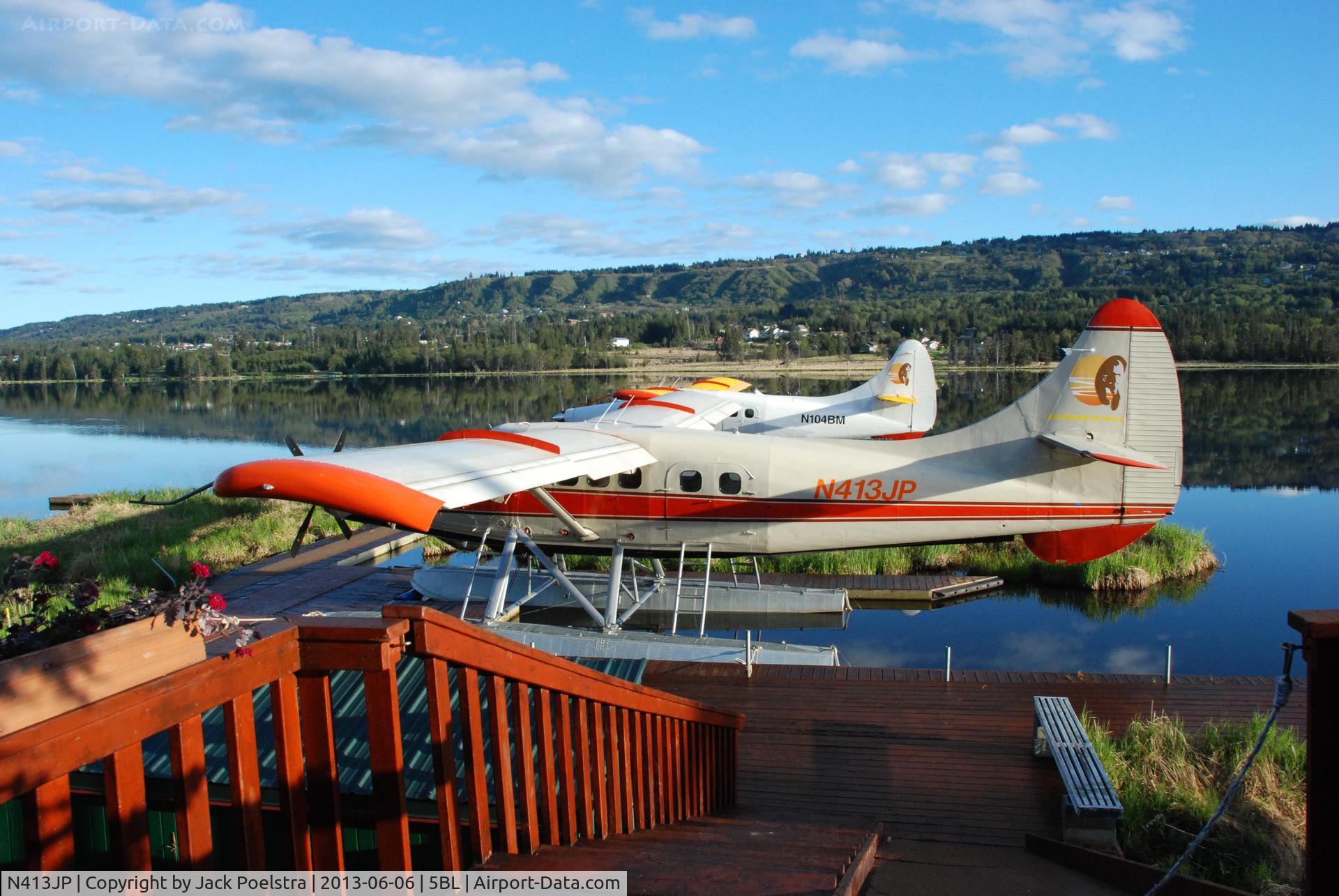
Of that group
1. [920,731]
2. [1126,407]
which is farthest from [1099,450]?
[920,731]

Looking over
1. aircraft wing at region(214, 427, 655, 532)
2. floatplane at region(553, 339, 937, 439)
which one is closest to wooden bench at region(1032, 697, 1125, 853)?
aircraft wing at region(214, 427, 655, 532)

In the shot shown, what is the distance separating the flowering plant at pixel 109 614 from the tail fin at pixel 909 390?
68.5 ft

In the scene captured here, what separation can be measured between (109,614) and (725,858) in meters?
2.10

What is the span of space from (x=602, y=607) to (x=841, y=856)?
336 inches

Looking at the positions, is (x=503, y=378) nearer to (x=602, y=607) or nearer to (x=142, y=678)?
(x=602, y=607)

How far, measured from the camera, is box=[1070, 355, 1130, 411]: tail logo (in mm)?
8969

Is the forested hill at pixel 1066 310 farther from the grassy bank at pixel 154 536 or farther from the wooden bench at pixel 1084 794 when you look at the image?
the wooden bench at pixel 1084 794

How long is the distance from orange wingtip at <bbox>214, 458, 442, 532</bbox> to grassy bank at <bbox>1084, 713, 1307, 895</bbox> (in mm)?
3921

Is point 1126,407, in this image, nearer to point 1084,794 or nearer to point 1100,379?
point 1100,379

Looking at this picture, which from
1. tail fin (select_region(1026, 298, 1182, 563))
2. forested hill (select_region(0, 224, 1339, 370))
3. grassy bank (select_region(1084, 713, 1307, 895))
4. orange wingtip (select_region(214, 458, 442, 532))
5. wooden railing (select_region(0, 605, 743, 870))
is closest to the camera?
wooden railing (select_region(0, 605, 743, 870))

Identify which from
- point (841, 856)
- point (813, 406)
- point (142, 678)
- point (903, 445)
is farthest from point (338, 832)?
point (813, 406)

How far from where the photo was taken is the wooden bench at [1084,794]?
14.3 ft

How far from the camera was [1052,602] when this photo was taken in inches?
543

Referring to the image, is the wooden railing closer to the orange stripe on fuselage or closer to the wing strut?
the wing strut
